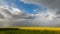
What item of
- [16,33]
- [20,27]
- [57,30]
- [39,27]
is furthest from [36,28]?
[16,33]

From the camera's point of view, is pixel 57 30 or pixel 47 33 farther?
pixel 57 30

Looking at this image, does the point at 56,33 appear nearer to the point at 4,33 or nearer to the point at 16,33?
the point at 16,33

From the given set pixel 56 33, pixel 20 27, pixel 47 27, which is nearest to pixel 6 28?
pixel 20 27

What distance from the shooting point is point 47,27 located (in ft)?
60.4

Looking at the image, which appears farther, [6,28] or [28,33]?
[6,28]

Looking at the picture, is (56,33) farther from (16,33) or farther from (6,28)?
(6,28)

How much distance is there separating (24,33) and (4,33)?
1788mm

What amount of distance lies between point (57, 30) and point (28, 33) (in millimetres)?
3204

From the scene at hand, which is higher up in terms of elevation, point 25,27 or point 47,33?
point 25,27

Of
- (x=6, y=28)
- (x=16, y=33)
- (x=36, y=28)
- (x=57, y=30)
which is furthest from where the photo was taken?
(x=36, y=28)

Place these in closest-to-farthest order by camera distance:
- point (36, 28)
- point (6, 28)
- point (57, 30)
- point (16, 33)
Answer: point (16, 33), point (57, 30), point (6, 28), point (36, 28)

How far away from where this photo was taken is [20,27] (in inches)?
754

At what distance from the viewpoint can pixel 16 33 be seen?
15.1 m

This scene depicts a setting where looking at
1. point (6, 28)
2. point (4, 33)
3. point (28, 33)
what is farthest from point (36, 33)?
point (6, 28)
